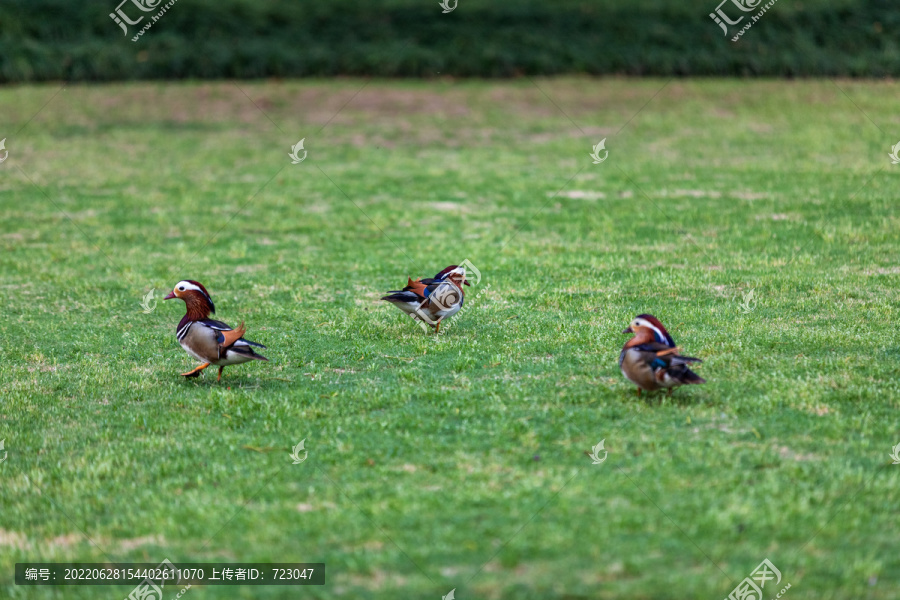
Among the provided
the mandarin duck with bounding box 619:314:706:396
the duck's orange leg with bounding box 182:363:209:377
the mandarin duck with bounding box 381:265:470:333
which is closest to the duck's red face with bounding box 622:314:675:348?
the mandarin duck with bounding box 619:314:706:396

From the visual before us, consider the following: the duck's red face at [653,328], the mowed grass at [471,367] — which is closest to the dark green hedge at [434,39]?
the mowed grass at [471,367]

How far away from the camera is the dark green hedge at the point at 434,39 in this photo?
25.5m

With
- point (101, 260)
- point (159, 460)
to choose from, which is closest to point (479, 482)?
point (159, 460)

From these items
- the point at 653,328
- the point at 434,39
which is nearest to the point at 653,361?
the point at 653,328

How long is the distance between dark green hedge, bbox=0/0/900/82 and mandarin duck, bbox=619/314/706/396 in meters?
19.4

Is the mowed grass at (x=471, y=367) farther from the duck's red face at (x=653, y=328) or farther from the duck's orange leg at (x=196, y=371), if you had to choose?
the duck's red face at (x=653, y=328)

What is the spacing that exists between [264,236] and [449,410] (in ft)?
28.7

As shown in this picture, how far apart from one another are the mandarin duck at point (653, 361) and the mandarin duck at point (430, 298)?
254cm

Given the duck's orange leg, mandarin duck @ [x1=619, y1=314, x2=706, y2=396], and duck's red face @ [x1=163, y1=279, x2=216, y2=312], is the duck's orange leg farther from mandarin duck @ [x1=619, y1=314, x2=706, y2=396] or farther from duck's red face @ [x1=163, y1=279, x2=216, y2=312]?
mandarin duck @ [x1=619, y1=314, x2=706, y2=396]

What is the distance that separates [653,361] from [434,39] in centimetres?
2067

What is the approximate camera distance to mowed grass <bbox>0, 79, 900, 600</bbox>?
19.4 ft

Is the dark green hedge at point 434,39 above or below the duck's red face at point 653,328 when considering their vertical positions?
above

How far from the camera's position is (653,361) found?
25.0 feet

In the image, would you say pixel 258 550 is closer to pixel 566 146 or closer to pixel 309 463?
pixel 309 463
